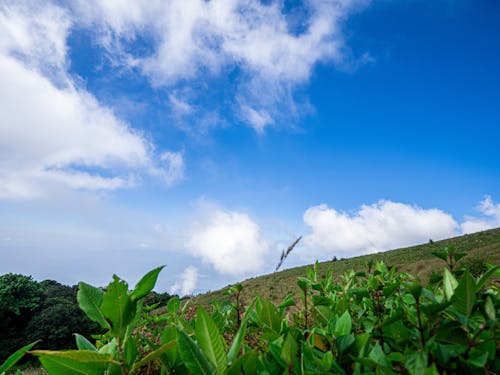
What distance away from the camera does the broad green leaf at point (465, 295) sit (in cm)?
92

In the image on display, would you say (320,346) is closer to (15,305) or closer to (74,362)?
(74,362)

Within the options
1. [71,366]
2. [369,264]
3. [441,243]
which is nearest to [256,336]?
[71,366]

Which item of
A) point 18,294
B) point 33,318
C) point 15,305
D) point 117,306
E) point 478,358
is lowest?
point 478,358

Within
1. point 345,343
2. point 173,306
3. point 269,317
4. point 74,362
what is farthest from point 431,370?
point 173,306

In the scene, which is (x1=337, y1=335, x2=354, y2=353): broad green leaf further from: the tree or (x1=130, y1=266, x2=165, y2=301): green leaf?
the tree

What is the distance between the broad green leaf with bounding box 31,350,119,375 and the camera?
83cm

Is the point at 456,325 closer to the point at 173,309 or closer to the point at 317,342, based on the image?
the point at 317,342

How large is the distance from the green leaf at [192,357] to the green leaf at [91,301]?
11.7 inches

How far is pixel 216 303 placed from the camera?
1735 mm

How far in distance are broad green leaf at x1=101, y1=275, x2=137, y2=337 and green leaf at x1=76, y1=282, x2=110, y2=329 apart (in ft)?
0.35

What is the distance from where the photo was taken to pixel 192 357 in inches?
33.5

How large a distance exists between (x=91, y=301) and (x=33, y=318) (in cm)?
3016

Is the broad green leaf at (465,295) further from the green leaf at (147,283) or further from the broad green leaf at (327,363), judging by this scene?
the green leaf at (147,283)

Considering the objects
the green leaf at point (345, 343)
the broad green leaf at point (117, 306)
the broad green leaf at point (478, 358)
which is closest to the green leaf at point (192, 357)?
the broad green leaf at point (117, 306)
